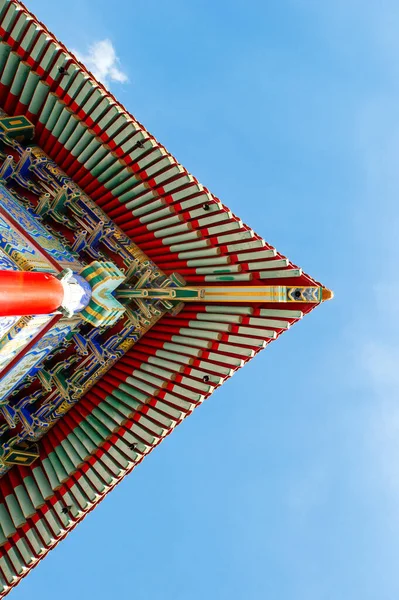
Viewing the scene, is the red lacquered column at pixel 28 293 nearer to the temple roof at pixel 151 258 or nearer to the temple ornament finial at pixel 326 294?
the temple roof at pixel 151 258

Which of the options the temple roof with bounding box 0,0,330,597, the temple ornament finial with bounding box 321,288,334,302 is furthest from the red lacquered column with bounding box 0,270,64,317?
the temple ornament finial with bounding box 321,288,334,302

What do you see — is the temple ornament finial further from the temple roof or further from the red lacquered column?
the red lacquered column

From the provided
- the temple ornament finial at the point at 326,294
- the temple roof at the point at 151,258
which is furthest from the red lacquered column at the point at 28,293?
the temple ornament finial at the point at 326,294

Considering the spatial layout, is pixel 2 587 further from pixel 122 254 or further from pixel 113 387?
pixel 122 254

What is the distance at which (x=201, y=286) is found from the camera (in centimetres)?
1133

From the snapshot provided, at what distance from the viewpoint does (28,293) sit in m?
8.10

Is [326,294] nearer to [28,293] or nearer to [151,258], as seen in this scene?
[151,258]

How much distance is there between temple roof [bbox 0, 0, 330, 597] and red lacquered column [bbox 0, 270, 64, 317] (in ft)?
10.8

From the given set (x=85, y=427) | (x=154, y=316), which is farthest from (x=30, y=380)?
(x=154, y=316)

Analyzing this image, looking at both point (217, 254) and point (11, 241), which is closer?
point (11, 241)

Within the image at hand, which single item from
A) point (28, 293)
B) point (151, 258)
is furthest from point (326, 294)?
point (28, 293)

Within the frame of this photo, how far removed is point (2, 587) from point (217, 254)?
8209 millimetres

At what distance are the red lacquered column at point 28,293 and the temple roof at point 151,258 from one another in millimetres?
3291

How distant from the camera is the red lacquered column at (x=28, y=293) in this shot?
7.74 metres
